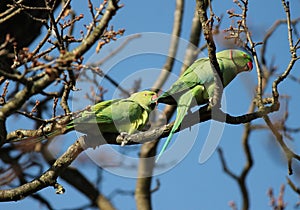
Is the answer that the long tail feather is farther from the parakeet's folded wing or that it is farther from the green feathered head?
the green feathered head

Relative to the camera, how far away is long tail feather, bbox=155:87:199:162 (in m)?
4.13

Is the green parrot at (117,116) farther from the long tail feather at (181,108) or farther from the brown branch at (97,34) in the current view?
the brown branch at (97,34)

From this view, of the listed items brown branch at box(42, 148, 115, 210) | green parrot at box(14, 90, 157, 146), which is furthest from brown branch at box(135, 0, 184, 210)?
green parrot at box(14, 90, 157, 146)

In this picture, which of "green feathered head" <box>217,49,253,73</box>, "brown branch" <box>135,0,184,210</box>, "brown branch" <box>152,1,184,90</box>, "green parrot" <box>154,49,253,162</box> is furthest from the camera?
"brown branch" <box>152,1,184,90</box>

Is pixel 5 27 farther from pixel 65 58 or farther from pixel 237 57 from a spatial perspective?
pixel 65 58

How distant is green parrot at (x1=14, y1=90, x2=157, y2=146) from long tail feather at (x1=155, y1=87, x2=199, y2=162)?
1.39ft

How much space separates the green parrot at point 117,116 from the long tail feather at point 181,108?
1.39 ft

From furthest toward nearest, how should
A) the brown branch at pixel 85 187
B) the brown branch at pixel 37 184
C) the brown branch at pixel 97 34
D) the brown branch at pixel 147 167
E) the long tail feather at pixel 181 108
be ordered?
the brown branch at pixel 85 187 < the brown branch at pixel 147 167 < the long tail feather at pixel 181 108 < the brown branch at pixel 37 184 < the brown branch at pixel 97 34

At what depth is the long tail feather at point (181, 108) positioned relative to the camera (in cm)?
413

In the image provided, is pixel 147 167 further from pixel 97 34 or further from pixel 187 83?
pixel 97 34

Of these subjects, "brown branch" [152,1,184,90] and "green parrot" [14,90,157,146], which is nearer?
"green parrot" [14,90,157,146]

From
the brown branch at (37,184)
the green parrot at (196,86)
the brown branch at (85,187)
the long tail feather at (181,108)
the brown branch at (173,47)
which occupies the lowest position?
the brown branch at (85,187)

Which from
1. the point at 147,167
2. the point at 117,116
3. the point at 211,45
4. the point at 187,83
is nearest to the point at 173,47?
the point at 147,167

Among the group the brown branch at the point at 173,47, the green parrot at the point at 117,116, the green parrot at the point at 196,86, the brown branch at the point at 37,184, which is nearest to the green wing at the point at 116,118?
the green parrot at the point at 117,116
